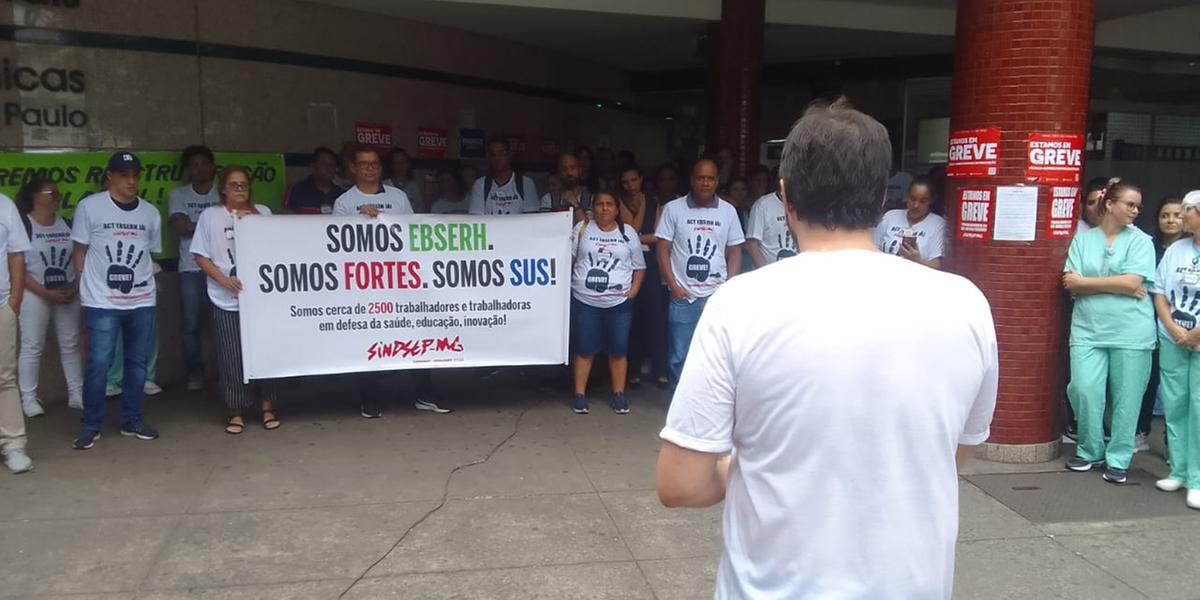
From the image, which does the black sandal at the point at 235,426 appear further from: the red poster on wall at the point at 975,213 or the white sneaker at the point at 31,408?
the red poster on wall at the point at 975,213

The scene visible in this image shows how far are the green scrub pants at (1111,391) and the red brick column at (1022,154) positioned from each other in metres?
0.23

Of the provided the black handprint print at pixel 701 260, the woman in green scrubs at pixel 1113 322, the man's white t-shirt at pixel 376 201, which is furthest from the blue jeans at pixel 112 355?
the woman in green scrubs at pixel 1113 322

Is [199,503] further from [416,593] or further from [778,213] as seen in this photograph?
[778,213]

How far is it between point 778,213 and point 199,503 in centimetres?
451

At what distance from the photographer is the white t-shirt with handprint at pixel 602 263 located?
6504mm

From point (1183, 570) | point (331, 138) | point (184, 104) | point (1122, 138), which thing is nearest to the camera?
point (1183, 570)

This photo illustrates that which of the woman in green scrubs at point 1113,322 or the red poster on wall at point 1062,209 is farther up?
the red poster on wall at point 1062,209

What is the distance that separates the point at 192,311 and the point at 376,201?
2.10 meters

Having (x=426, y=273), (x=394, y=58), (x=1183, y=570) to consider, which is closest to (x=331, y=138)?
(x=394, y=58)

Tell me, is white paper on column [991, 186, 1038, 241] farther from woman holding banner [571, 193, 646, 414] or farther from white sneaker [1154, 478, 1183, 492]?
woman holding banner [571, 193, 646, 414]

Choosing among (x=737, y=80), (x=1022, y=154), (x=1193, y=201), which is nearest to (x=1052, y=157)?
(x=1022, y=154)

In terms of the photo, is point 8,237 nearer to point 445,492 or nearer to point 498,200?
point 445,492

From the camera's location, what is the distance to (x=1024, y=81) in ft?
17.5

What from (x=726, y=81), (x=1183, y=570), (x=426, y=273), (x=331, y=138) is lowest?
(x=1183, y=570)
